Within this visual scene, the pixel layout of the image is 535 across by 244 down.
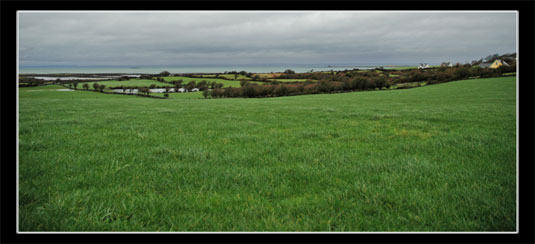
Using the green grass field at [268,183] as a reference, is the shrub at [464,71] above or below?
above

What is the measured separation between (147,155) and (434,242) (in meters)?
5.65

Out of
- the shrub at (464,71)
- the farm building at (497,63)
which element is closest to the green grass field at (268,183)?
the farm building at (497,63)

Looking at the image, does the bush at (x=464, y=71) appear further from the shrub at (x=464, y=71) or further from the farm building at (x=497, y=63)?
the farm building at (x=497, y=63)

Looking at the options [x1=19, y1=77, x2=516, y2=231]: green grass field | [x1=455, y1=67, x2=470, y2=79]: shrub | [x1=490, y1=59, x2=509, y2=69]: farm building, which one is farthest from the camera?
[x1=455, y1=67, x2=470, y2=79]: shrub

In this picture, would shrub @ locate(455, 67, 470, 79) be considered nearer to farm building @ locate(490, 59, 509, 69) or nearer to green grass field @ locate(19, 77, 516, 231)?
green grass field @ locate(19, 77, 516, 231)

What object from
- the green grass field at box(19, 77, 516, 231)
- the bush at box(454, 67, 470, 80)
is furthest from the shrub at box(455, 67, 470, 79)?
the green grass field at box(19, 77, 516, 231)

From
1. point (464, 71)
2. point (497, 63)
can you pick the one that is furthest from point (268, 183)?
point (464, 71)

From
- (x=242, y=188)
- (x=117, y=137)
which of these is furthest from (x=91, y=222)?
(x=117, y=137)

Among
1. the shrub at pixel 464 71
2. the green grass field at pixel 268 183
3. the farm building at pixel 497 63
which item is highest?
the shrub at pixel 464 71

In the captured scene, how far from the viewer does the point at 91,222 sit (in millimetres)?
3148

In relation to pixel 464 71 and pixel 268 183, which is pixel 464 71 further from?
pixel 268 183

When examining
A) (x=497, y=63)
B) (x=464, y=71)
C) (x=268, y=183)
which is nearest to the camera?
(x=268, y=183)

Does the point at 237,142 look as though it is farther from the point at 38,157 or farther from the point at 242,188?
the point at 38,157

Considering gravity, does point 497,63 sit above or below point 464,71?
below
